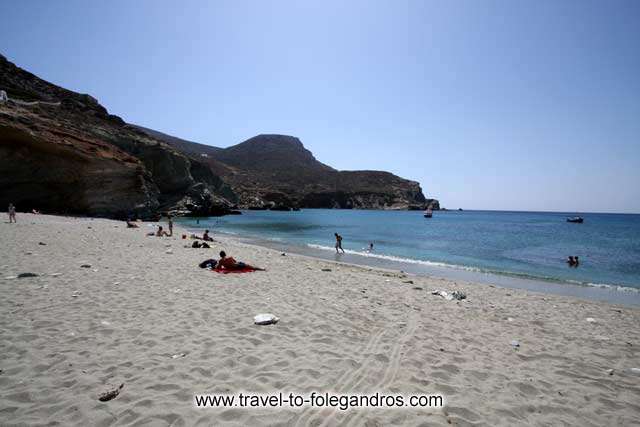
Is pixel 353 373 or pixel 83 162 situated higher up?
pixel 83 162

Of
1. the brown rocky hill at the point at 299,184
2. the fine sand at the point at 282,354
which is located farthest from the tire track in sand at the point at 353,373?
the brown rocky hill at the point at 299,184

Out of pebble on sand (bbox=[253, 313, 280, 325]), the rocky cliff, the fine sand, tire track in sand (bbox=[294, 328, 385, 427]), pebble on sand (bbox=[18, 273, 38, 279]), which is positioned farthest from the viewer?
the rocky cliff

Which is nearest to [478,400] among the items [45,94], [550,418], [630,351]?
[550,418]

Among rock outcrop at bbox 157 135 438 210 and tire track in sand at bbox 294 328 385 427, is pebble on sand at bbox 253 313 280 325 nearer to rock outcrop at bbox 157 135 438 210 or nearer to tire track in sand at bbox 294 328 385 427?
Result: tire track in sand at bbox 294 328 385 427

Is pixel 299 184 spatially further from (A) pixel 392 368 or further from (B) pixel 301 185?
(A) pixel 392 368

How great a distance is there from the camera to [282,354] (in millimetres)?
4648

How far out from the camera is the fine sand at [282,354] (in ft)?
10.9

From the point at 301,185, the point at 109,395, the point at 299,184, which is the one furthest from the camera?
the point at 299,184

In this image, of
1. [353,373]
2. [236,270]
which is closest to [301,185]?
[236,270]

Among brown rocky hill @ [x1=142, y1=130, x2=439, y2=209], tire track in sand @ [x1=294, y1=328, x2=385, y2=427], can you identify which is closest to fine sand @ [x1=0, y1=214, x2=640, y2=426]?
tire track in sand @ [x1=294, y1=328, x2=385, y2=427]

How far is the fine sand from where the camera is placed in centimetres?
332

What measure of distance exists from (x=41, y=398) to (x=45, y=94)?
74194mm

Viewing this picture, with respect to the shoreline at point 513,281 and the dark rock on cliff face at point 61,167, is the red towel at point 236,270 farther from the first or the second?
Result: the dark rock on cliff face at point 61,167

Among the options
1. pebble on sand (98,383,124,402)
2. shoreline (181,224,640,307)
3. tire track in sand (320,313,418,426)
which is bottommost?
shoreline (181,224,640,307)
